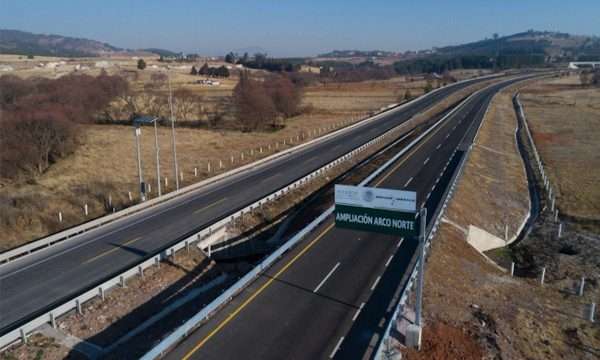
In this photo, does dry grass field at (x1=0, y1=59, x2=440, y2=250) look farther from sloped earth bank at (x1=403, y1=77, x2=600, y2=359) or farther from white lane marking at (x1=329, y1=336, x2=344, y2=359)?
sloped earth bank at (x1=403, y1=77, x2=600, y2=359)

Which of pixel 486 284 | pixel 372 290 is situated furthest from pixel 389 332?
pixel 486 284

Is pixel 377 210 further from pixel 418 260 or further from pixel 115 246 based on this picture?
pixel 115 246

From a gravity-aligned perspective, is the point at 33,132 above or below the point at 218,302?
above

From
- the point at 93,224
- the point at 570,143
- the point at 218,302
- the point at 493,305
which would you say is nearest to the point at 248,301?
the point at 218,302

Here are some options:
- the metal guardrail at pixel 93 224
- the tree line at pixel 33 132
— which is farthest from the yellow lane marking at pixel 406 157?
the tree line at pixel 33 132

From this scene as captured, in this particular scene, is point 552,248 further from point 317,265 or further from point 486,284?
point 317,265

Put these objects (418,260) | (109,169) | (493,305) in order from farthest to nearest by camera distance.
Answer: (109,169), (418,260), (493,305)

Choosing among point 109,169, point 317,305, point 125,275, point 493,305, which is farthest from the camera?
point 109,169
